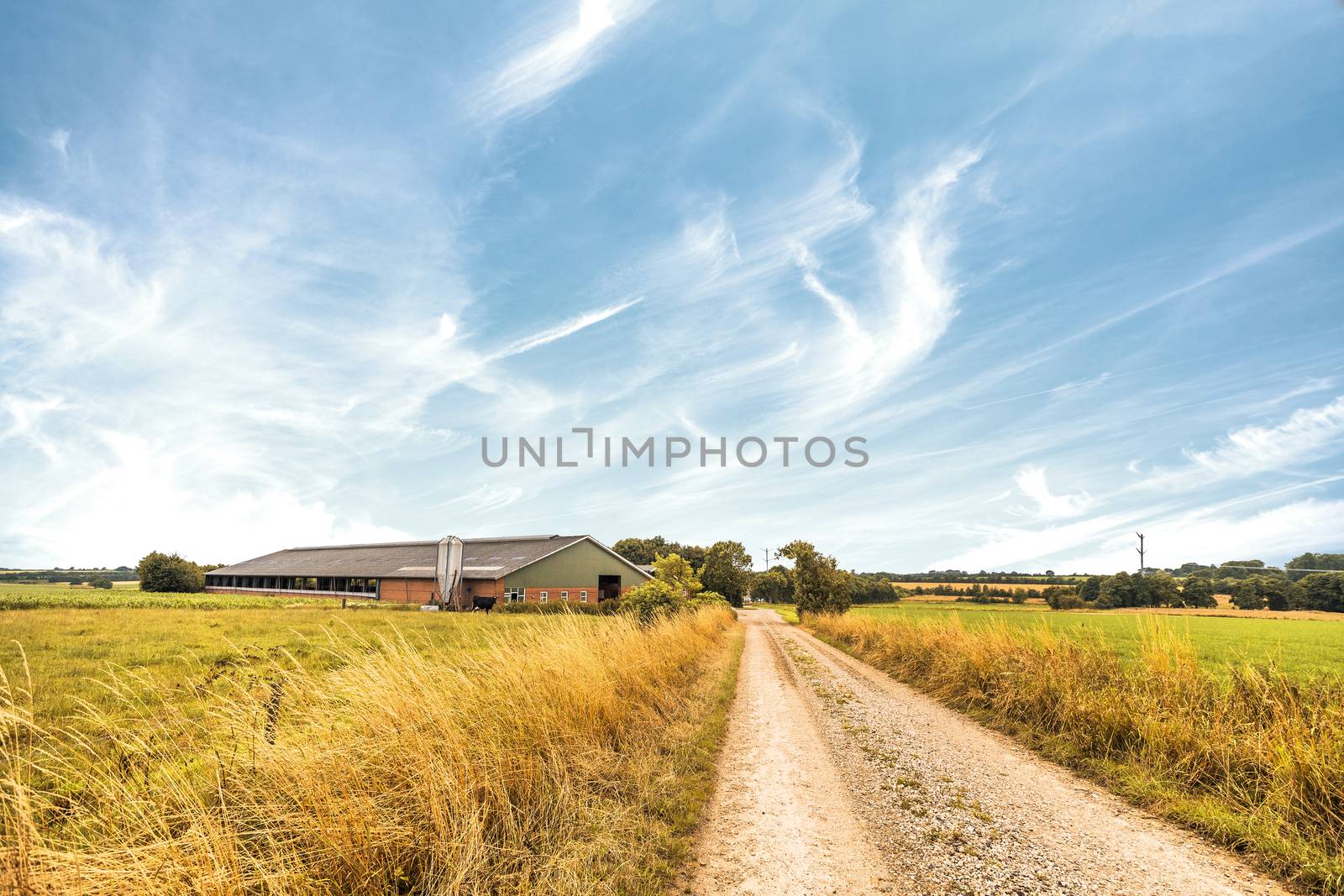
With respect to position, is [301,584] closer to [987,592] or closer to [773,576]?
[773,576]

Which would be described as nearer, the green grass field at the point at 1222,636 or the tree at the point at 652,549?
the green grass field at the point at 1222,636

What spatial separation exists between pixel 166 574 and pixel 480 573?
4521 centimetres

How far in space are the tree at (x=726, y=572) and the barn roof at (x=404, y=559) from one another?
2737 centimetres

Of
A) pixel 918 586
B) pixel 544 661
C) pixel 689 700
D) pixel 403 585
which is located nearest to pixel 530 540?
pixel 403 585

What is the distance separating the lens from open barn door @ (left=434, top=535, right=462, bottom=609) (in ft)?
149

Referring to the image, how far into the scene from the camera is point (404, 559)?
5384cm

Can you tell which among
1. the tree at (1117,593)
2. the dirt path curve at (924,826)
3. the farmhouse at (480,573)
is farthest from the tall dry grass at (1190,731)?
the tree at (1117,593)

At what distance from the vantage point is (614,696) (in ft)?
27.9

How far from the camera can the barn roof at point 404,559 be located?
4812cm

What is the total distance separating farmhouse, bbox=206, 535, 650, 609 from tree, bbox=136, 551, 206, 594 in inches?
267

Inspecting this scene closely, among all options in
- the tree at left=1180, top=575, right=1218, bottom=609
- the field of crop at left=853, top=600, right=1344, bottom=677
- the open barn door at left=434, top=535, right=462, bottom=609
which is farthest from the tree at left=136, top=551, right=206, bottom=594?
the tree at left=1180, top=575, right=1218, bottom=609

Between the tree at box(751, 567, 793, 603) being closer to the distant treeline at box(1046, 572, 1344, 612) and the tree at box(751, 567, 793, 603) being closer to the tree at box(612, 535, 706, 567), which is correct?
the tree at box(612, 535, 706, 567)

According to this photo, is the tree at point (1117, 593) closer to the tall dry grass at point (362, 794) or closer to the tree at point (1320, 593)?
the tree at point (1320, 593)

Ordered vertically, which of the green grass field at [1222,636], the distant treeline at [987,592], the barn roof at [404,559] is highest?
the barn roof at [404,559]
